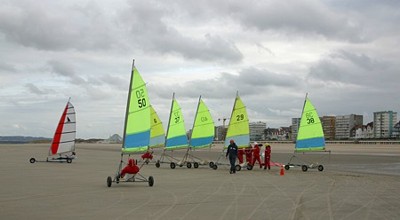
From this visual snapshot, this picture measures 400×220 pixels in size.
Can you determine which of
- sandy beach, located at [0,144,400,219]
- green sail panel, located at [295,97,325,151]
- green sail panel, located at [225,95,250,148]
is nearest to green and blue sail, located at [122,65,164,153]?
sandy beach, located at [0,144,400,219]

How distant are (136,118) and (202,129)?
38.7 feet

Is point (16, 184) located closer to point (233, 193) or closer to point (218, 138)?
point (233, 193)

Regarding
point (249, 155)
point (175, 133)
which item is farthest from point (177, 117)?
point (249, 155)

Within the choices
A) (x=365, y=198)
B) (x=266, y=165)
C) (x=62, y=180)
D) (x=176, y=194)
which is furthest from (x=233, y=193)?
(x=266, y=165)

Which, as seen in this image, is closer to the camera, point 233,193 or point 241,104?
point 233,193

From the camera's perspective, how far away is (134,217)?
938cm

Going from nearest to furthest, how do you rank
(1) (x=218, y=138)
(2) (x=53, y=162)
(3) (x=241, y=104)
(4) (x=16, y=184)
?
(4) (x=16, y=184) → (3) (x=241, y=104) → (2) (x=53, y=162) → (1) (x=218, y=138)

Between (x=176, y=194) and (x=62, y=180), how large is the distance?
574cm

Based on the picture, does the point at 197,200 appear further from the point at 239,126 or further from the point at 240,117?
the point at 240,117

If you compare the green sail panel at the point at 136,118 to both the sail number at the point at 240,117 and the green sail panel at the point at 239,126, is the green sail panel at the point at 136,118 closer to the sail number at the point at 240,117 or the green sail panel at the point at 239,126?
the green sail panel at the point at 239,126

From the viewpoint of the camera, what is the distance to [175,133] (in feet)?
91.8

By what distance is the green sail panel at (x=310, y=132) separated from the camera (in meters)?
26.5

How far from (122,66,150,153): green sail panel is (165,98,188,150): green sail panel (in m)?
11.2

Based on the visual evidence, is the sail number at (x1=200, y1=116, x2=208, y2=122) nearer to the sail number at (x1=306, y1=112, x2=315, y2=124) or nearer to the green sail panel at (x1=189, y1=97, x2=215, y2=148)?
the green sail panel at (x1=189, y1=97, x2=215, y2=148)
